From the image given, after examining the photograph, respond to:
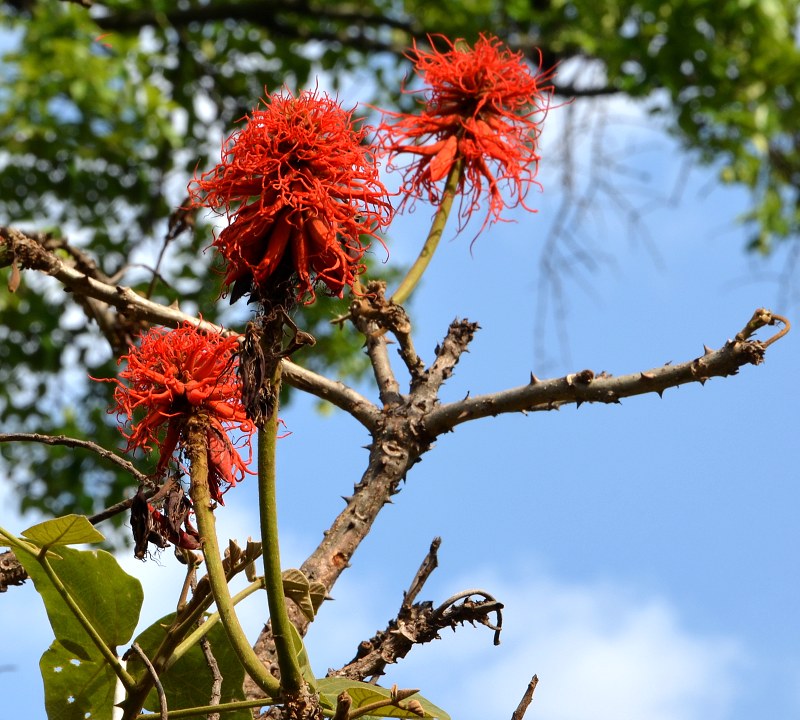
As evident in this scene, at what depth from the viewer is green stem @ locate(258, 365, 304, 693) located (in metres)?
1.13

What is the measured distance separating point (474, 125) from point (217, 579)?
1.21 m

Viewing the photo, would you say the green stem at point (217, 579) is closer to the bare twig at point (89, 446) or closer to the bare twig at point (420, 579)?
the bare twig at point (89, 446)

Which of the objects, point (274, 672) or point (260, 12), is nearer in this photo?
point (274, 672)

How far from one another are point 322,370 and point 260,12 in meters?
2.33

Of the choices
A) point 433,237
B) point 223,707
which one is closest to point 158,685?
point 223,707

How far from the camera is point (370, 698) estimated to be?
1253mm

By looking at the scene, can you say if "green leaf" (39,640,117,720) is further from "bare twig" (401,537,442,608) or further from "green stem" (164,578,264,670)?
"bare twig" (401,537,442,608)

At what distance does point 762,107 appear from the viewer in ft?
19.1

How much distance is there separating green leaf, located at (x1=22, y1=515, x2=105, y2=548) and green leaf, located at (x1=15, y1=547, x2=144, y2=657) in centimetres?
9

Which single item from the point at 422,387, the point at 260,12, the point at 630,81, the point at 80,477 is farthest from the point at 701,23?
the point at 422,387

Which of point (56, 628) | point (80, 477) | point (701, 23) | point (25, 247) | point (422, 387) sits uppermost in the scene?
point (701, 23)

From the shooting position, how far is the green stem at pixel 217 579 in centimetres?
116

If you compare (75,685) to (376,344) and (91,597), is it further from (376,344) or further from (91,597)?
(376,344)

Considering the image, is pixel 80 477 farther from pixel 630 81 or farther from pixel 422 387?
pixel 422 387
